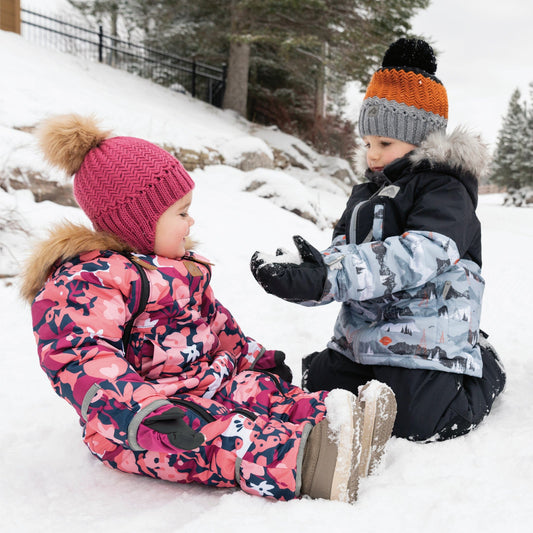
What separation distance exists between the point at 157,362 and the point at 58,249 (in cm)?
52

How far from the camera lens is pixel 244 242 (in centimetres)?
493

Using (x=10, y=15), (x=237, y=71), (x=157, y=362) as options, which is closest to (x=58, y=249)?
(x=157, y=362)

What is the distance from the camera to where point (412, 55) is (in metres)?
2.06

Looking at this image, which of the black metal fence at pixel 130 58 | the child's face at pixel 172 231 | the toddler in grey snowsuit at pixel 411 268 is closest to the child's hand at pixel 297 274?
the toddler in grey snowsuit at pixel 411 268

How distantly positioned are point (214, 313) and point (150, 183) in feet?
2.14

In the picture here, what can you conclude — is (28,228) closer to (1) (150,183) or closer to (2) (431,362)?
(1) (150,183)

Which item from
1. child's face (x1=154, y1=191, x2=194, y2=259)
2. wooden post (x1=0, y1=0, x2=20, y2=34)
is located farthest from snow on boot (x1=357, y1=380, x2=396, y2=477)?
wooden post (x1=0, y1=0, x2=20, y2=34)

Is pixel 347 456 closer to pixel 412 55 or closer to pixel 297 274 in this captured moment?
pixel 297 274

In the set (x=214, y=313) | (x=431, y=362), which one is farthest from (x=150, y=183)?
(x=431, y=362)

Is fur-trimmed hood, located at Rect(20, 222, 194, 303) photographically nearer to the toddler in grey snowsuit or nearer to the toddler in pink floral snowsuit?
the toddler in pink floral snowsuit

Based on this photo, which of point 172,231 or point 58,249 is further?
point 172,231

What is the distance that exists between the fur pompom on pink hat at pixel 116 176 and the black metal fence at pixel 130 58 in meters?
11.9

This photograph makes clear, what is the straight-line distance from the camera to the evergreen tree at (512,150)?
2533cm

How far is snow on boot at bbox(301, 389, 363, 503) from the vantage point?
1379mm
